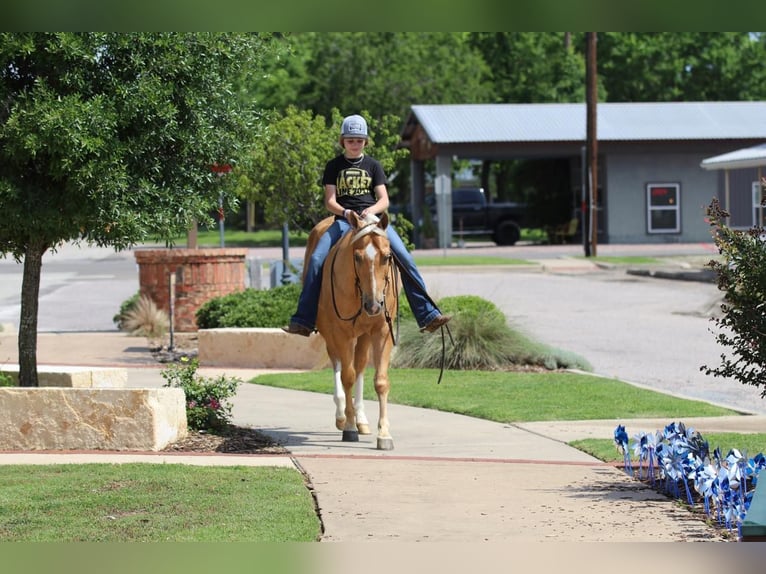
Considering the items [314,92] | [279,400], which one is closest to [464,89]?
[314,92]

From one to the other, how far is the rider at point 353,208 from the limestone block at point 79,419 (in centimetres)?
163

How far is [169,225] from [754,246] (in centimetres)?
465

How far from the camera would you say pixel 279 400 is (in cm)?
1345

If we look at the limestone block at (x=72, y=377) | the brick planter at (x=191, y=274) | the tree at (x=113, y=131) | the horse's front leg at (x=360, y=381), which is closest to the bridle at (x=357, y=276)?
the horse's front leg at (x=360, y=381)

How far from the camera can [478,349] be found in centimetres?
1597

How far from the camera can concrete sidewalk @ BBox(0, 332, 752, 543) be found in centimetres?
Result: 743

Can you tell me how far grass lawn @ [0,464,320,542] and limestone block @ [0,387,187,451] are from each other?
858 millimetres

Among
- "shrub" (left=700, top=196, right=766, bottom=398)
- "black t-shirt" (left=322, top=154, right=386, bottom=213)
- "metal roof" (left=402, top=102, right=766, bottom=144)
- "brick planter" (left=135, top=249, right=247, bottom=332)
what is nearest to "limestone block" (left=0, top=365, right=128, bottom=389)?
"black t-shirt" (left=322, top=154, right=386, bottom=213)

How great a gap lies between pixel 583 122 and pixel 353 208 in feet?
136

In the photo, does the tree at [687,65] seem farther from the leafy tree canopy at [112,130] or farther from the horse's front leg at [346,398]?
the leafy tree canopy at [112,130]

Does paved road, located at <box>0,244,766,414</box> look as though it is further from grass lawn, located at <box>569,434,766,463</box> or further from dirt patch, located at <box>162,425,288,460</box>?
dirt patch, located at <box>162,425,288,460</box>

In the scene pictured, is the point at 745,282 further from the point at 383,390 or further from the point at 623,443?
the point at 383,390

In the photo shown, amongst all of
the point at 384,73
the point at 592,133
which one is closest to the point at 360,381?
the point at 592,133

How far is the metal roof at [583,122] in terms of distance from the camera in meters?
48.6
